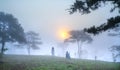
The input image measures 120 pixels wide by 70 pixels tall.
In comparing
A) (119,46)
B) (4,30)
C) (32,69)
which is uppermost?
(4,30)

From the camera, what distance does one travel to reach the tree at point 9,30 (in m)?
54.1

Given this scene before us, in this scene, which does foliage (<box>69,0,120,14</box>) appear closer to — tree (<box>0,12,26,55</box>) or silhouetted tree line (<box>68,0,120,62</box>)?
silhouetted tree line (<box>68,0,120,62</box>)

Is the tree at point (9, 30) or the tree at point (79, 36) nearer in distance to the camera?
the tree at point (9, 30)

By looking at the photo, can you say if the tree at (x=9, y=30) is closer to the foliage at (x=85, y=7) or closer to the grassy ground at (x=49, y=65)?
the grassy ground at (x=49, y=65)

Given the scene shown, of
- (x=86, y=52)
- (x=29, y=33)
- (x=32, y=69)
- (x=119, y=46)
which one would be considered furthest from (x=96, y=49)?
(x=32, y=69)

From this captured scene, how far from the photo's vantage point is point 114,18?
1739cm

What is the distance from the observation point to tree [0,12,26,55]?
54088 mm

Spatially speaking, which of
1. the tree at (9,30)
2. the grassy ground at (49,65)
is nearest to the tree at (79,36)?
the tree at (9,30)

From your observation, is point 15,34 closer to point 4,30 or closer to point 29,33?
point 4,30

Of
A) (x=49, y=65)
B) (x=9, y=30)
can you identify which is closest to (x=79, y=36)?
(x=9, y=30)

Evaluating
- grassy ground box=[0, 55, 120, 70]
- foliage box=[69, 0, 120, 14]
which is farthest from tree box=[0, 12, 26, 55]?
foliage box=[69, 0, 120, 14]

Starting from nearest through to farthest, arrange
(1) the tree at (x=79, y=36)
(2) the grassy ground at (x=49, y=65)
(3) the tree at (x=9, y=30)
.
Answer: (2) the grassy ground at (x=49, y=65) < (3) the tree at (x=9, y=30) < (1) the tree at (x=79, y=36)

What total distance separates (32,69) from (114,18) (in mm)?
11726

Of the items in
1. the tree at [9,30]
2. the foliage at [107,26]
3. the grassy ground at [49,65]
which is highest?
the tree at [9,30]
